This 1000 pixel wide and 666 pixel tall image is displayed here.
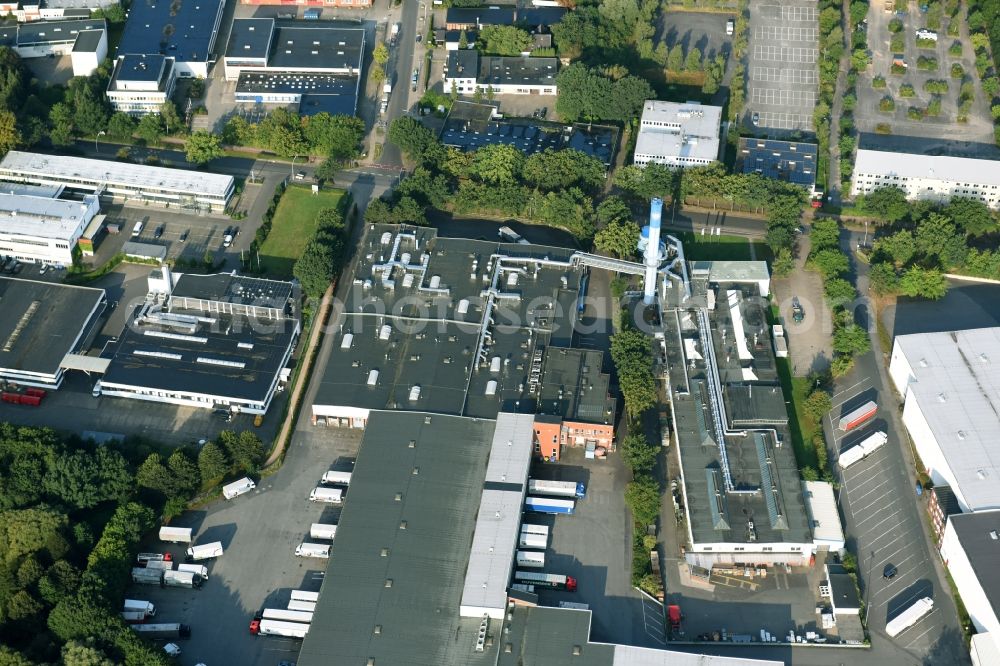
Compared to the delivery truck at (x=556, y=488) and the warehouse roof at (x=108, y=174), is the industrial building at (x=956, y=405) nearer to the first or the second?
the delivery truck at (x=556, y=488)

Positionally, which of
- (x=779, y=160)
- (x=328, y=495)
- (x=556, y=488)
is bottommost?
(x=328, y=495)

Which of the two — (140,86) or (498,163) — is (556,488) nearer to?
(498,163)

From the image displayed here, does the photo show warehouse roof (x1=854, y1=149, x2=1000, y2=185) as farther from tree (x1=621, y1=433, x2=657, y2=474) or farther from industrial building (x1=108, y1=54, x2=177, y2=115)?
industrial building (x1=108, y1=54, x2=177, y2=115)

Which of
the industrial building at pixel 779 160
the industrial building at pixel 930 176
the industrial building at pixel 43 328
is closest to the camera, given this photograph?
the industrial building at pixel 43 328

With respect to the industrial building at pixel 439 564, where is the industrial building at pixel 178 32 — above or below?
above

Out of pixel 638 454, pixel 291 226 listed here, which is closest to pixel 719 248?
pixel 638 454

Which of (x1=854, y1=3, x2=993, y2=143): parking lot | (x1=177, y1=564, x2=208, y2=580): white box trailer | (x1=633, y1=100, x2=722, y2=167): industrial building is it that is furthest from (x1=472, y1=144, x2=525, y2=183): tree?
(x1=177, y1=564, x2=208, y2=580): white box trailer

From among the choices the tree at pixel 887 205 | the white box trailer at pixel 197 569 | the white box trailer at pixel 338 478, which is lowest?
the white box trailer at pixel 197 569

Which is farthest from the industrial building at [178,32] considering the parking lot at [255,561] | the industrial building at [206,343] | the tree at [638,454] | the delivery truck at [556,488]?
the tree at [638,454]
